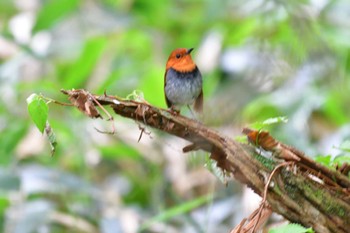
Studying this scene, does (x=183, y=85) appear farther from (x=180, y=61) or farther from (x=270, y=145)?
(x=270, y=145)

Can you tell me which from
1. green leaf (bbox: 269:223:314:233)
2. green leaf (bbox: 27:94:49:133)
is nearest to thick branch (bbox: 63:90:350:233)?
green leaf (bbox: 269:223:314:233)

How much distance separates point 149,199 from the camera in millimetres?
3629

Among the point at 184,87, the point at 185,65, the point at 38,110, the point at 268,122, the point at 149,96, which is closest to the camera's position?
A: the point at 38,110

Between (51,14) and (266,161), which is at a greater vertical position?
(51,14)

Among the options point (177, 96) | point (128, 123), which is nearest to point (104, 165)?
point (128, 123)

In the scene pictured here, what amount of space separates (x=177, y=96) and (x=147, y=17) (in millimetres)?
2741

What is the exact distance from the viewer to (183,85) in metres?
1.95

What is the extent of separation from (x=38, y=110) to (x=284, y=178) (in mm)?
538

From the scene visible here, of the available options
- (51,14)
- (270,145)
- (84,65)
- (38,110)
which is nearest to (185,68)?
(270,145)

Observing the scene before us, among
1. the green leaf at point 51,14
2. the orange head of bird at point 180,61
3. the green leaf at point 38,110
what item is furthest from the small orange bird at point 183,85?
the green leaf at point 51,14

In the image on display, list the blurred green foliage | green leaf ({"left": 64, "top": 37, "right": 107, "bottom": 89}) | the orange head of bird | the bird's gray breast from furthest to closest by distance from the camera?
green leaf ({"left": 64, "top": 37, "right": 107, "bottom": 89}) < the blurred green foliage < the orange head of bird < the bird's gray breast

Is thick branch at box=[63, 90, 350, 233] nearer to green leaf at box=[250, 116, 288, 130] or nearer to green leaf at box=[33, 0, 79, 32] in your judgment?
green leaf at box=[250, 116, 288, 130]

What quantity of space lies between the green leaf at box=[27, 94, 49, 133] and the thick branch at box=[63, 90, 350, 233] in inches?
9.3

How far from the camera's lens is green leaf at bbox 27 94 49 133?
4.75ft
